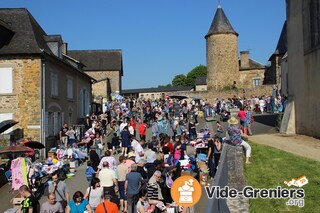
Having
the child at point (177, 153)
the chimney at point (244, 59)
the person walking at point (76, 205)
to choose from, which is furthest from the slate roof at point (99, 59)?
the person walking at point (76, 205)

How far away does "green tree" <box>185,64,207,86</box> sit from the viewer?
325 ft

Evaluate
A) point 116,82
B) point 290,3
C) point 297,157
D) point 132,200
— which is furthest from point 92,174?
point 116,82

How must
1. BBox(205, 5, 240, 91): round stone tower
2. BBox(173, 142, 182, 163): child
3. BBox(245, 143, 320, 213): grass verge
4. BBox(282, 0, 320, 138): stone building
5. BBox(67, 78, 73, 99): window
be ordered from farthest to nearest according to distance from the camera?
BBox(205, 5, 240, 91): round stone tower → BBox(67, 78, 73, 99): window → BBox(282, 0, 320, 138): stone building → BBox(173, 142, 182, 163): child → BBox(245, 143, 320, 213): grass verge

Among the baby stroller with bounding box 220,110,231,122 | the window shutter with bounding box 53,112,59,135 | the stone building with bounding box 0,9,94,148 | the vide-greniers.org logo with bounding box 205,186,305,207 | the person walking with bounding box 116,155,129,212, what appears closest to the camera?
the vide-greniers.org logo with bounding box 205,186,305,207

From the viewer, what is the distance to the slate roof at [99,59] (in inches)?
2208

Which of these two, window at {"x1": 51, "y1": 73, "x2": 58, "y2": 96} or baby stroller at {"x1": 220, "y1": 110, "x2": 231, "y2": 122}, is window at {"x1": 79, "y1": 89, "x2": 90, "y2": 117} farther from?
Result: baby stroller at {"x1": 220, "y1": 110, "x2": 231, "y2": 122}

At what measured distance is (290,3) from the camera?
62.1 ft

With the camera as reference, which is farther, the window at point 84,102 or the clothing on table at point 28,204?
the window at point 84,102

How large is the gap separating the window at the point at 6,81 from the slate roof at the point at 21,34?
0.95 meters

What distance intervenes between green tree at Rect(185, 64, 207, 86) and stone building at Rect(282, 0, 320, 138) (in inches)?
3139

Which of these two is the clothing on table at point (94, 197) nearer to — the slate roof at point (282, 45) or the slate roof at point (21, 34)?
the slate roof at point (21, 34)

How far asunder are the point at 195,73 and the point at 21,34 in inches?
3233

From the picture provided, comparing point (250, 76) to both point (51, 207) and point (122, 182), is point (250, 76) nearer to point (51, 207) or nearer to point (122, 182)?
point (122, 182)

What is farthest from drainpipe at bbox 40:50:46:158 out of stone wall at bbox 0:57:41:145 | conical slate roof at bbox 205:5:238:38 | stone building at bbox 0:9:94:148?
conical slate roof at bbox 205:5:238:38
